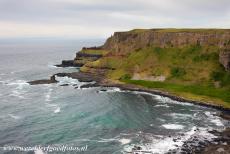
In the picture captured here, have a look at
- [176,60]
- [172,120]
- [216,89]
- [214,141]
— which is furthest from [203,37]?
[214,141]

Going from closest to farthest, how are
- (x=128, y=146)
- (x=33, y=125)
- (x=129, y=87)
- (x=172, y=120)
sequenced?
(x=128, y=146) < (x=33, y=125) < (x=172, y=120) < (x=129, y=87)

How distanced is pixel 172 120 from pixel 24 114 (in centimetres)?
4575

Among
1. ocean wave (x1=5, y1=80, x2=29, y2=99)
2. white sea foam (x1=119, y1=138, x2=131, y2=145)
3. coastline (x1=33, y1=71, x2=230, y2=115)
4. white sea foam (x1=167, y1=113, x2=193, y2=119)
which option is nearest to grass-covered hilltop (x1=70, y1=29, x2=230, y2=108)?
coastline (x1=33, y1=71, x2=230, y2=115)

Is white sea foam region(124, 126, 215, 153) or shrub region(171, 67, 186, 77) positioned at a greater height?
shrub region(171, 67, 186, 77)

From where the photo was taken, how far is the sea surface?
8312 centimetres

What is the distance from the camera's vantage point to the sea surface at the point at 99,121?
83.1 m

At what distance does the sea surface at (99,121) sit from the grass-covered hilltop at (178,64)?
514 inches

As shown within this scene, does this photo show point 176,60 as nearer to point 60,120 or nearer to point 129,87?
point 129,87

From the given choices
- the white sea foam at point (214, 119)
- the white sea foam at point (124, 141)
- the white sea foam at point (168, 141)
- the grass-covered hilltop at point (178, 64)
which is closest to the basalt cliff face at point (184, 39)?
the grass-covered hilltop at point (178, 64)

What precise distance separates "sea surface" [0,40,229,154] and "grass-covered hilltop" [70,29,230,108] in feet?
42.8

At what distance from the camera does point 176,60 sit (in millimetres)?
167375

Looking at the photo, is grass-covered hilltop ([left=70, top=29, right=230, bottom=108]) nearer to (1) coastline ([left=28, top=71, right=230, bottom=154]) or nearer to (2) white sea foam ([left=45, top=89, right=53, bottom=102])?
(1) coastline ([left=28, top=71, right=230, bottom=154])

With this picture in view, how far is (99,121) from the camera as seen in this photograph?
102 m

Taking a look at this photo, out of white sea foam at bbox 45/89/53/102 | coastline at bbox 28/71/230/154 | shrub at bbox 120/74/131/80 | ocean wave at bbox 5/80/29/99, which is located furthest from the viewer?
shrub at bbox 120/74/131/80
